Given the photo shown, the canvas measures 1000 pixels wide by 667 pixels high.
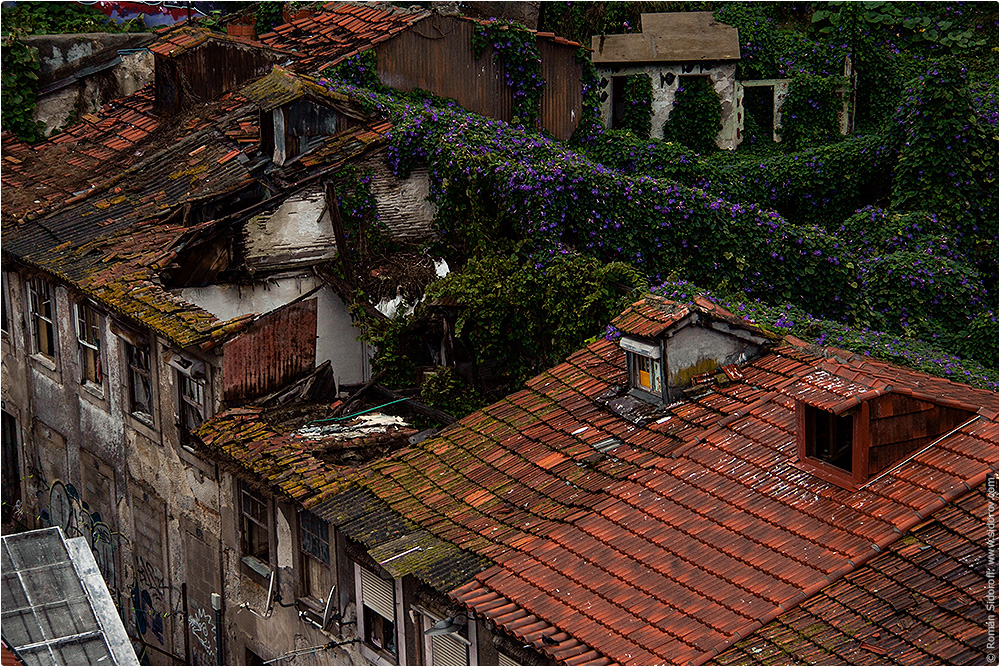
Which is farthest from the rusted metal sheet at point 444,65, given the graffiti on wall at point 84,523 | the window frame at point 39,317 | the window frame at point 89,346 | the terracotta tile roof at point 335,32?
the graffiti on wall at point 84,523

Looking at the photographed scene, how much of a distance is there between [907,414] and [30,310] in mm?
16587

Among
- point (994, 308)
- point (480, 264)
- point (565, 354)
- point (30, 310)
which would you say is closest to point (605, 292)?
point (565, 354)

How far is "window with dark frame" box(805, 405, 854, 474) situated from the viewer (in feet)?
44.2

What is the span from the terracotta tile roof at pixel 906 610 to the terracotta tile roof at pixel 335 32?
47.4ft

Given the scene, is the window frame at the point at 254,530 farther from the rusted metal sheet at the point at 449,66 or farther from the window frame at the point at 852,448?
the rusted metal sheet at the point at 449,66

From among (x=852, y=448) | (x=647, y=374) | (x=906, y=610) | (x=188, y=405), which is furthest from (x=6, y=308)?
(x=906, y=610)

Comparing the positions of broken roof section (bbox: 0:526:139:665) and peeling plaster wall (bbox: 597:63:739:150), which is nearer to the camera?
broken roof section (bbox: 0:526:139:665)

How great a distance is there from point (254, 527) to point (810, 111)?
16.4 m

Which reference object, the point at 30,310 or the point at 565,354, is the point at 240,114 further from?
the point at 565,354

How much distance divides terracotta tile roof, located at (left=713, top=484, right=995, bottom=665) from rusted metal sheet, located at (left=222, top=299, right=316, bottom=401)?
8760 millimetres

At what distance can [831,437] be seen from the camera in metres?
13.6

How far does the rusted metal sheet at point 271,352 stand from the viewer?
18406 mm

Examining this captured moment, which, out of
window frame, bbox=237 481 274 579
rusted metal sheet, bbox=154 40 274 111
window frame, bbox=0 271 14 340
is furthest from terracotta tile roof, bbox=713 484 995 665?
window frame, bbox=0 271 14 340

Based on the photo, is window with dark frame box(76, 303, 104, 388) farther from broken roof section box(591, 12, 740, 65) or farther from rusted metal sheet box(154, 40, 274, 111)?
broken roof section box(591, 12, 740, 65)
